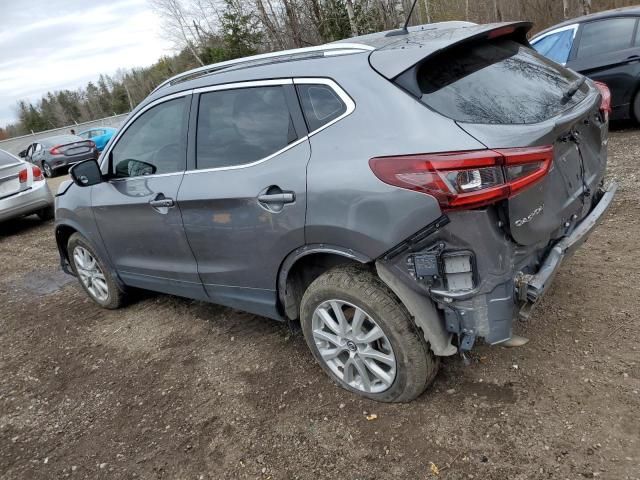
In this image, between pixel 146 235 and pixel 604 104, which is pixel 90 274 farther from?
pixel 604 104

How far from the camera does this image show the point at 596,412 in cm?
248

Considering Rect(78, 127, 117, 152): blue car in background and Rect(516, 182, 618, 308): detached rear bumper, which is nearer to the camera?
Rect(516, 182, 618, 308): detached rear bumper

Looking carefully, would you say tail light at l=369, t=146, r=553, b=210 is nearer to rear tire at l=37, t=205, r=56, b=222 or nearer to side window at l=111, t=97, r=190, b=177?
side window at l=111, t=97, r=190, b=177

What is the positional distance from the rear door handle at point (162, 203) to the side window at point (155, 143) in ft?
0.67

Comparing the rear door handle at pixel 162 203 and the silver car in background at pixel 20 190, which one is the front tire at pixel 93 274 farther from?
the silver car in background at pixel 20 190

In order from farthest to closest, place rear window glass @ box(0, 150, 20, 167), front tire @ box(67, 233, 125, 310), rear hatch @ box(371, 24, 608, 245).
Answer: rear window glass @ box(0, 150, 20, 167) < front tire @ box(67, 233, 125, 310) < rear hatch @ box(371, 24, 608, 245)

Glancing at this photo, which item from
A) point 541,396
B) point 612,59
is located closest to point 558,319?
point 541,396

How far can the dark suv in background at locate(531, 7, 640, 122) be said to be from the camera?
6.59m

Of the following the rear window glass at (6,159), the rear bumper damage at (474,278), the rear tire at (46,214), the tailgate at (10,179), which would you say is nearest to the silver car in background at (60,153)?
the rear tire at (46,214)

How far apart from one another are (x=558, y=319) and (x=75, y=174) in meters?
3.60

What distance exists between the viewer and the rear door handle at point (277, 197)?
2.65 m

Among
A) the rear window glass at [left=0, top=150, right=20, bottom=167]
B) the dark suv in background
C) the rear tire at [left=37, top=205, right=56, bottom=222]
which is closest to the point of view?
the dark suv in background

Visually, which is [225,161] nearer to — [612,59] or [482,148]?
[482,148]

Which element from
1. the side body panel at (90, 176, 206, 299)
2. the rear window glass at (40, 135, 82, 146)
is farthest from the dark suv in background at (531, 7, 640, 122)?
the rear window glass at (40, 135, 82, 146)
